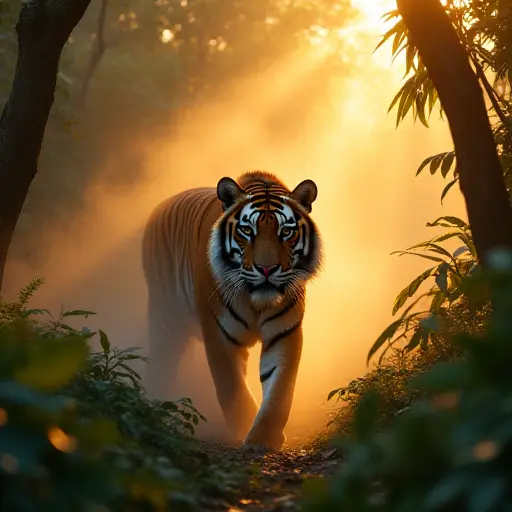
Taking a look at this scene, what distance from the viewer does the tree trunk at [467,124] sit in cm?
357

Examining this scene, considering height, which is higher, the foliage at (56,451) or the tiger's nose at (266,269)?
the tiger's nose at (266,269)

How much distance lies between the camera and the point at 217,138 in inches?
1022

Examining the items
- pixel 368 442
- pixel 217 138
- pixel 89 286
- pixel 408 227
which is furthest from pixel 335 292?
pixel 217 138

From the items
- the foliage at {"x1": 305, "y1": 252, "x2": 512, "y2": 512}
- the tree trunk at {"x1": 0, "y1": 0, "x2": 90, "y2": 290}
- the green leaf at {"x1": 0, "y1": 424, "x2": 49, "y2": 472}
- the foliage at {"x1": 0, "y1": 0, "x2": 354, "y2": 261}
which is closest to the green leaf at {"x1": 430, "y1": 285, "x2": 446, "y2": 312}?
the tree trunk at {"x1": 0, "y1": 0, "x2": 90, "y2": 290}

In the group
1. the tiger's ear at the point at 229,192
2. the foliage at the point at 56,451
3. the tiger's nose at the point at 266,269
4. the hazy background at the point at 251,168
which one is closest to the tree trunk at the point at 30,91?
the tiger's ear at the point at 229,192

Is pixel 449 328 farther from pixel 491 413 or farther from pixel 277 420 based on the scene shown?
pixel 491 413

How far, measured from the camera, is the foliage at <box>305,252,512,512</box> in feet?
5.80

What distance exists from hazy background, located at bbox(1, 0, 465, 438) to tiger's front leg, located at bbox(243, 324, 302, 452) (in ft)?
3.77

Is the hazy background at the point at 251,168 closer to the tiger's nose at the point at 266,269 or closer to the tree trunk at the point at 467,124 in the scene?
the tiger's nose at the point at 266,269

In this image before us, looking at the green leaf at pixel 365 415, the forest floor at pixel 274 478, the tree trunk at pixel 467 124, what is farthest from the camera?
the tree trunk at pixel 467 124

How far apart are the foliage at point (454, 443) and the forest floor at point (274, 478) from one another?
0.77 metres

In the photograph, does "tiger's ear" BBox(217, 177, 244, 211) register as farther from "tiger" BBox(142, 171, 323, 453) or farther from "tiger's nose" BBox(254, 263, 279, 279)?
"tiger's nose" BBox(254, 263, 279, 279)

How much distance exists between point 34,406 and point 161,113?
78.9 ft

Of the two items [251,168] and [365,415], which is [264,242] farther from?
[251,168]
